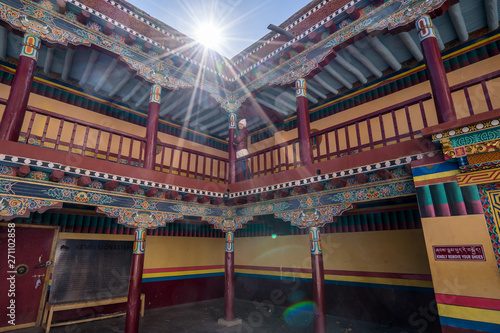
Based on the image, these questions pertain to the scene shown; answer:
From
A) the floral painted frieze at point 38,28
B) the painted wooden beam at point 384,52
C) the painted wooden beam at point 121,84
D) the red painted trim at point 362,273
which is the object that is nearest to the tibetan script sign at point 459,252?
the red painted trim at point 362,273

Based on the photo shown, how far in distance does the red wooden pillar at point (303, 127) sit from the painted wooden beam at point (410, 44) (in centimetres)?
229

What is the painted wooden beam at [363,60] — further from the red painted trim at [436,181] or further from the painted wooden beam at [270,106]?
the red painted trim at [436,181]

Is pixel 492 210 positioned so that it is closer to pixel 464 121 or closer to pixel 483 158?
pixel 483 158

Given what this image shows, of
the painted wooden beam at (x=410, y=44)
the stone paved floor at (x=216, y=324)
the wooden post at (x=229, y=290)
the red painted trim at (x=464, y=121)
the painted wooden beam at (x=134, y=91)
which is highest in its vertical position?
the painted wooden beam at (x=410, y=44)

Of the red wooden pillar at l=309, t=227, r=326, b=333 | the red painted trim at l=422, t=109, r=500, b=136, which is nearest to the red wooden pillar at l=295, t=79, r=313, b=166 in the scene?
the red wooden pillar at l=309, t=227, r=326, b=333

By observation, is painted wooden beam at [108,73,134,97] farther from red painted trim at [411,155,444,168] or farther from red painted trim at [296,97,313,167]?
red painted trim at [411,155,444,168]

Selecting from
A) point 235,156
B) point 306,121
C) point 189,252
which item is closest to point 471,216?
point 306,121

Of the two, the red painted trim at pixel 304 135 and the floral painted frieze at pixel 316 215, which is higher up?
the red painted trim at pixel 304 135

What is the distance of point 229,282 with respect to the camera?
6.54 meters

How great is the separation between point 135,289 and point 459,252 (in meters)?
5.30

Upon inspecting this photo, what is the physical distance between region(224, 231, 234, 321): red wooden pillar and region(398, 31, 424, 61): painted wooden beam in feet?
19.8

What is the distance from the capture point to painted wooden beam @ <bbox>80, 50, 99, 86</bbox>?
6.12 meters

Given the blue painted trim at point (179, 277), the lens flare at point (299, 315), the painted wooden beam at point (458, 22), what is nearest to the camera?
the painted wooden beam at point (458, 22)

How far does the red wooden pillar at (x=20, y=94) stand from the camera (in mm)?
4121
